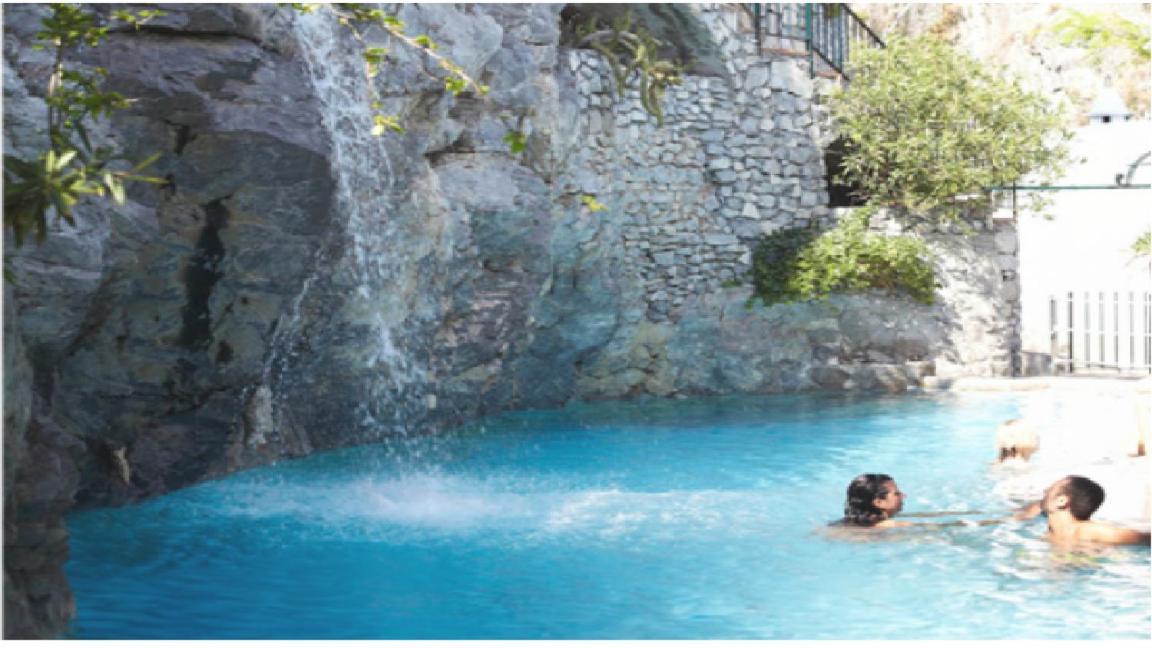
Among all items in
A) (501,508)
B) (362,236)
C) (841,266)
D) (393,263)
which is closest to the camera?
(501,508)

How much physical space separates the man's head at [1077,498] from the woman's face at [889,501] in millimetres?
953

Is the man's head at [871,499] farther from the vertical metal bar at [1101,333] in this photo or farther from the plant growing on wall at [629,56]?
the vertical metal bar at [1101,333]

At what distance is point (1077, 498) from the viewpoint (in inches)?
334

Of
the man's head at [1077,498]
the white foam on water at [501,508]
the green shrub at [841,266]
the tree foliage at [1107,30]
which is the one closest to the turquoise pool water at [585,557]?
the white foam on water at [501,508]

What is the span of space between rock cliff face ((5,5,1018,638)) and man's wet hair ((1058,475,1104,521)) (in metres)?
5.38

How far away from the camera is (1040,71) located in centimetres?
3162

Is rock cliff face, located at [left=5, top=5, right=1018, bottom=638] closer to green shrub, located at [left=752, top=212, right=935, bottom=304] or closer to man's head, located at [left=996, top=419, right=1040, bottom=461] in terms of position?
green shrub, located at [left=752, top=212, right=935, bottom=304]

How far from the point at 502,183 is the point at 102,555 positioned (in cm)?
676

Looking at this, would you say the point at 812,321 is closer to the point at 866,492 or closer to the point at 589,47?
the point at 589,47

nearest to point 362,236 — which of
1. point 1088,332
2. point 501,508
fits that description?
point 501,508

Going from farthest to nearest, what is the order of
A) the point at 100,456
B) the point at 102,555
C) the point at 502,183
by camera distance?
1. the point at 502,183
2. the point at 100,456
3. the point at 102,555

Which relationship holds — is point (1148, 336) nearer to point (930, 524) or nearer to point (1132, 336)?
point (1132, 336)

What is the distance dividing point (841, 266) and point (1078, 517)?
9568 mm

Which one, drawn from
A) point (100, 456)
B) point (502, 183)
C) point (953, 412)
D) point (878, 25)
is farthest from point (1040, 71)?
point (100, 456)
